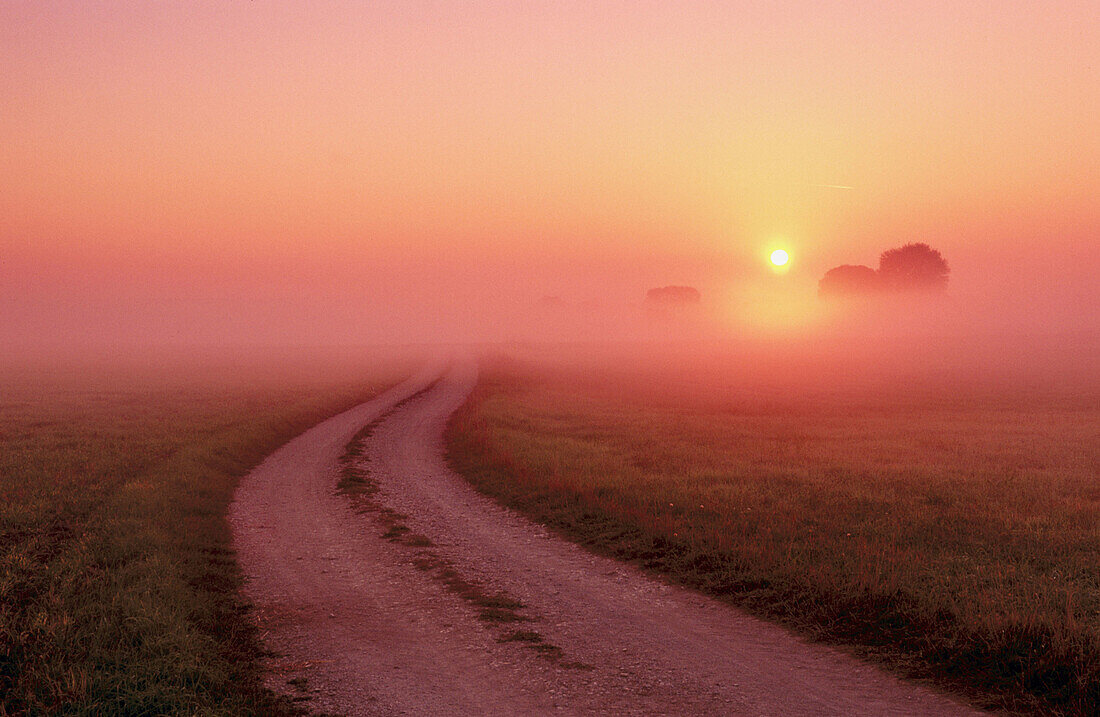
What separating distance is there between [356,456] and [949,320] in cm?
19624

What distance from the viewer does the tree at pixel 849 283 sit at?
15488cm

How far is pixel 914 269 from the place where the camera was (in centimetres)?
14175

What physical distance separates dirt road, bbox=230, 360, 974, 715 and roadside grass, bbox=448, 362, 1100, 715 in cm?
95

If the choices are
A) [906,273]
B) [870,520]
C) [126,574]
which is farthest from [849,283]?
[126,574]

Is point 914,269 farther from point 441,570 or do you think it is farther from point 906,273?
point 441,570

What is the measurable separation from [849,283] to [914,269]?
19071 mm

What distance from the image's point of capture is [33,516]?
16.0 metres

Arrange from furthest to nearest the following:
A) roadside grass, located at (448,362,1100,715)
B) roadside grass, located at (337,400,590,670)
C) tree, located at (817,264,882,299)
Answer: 1. tree, located at (817,264,882,299)
2. roadside grass, located at (337,400,590,670)
3. roadside grass, located at (448,362,1100,715)

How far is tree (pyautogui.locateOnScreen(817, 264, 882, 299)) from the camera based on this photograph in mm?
154875

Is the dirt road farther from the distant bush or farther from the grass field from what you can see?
the distant bush

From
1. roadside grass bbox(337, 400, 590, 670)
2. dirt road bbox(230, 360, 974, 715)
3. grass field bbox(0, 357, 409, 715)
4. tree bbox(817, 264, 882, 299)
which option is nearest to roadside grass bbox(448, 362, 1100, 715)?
dirt road bbox(230, 360, 974, 715)

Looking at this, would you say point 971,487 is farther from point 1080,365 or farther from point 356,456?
point 1080,365

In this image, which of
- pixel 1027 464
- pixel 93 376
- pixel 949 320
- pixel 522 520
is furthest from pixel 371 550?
pixel 949 320

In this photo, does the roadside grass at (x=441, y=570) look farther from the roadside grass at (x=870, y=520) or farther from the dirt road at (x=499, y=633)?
the roadside grass at (x=870, y=520)
